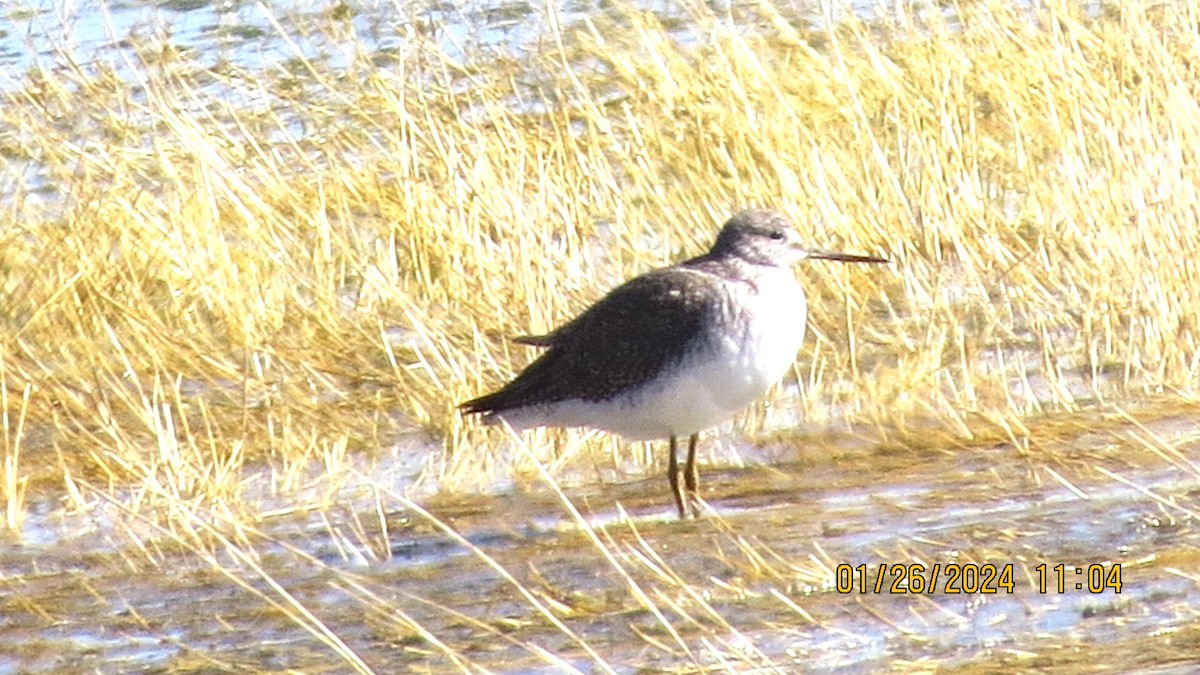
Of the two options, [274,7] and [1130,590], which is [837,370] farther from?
[274,7]

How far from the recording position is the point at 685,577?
21.4 ft

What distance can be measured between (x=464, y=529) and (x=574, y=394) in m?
0.58

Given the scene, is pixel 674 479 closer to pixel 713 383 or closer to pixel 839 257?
pixel 713 383

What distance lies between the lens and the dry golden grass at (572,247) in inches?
311

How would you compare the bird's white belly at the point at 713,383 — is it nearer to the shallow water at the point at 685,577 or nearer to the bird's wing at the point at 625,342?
the bird's wing at the point at 625,342

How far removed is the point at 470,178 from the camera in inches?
350

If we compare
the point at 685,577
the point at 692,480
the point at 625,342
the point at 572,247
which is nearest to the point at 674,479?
the point at 692,480

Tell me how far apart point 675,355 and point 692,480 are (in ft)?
1.32

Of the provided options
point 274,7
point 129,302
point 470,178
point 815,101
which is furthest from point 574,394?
point 274,7

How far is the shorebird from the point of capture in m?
7.12
